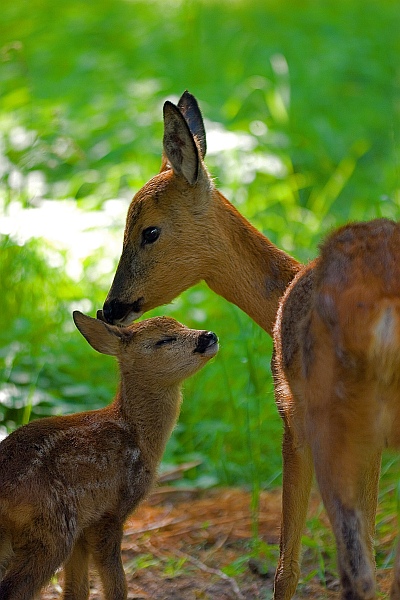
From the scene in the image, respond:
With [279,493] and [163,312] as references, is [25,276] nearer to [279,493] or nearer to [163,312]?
[163,312]

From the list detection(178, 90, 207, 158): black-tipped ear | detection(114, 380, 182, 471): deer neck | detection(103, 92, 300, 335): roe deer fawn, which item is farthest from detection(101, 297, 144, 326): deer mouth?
detection(178, 90, 207, 158): black-tipped ear

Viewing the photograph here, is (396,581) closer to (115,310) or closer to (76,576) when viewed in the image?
(76,576)

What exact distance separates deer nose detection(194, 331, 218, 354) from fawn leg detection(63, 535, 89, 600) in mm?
1117

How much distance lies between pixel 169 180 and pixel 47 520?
1.86 meters

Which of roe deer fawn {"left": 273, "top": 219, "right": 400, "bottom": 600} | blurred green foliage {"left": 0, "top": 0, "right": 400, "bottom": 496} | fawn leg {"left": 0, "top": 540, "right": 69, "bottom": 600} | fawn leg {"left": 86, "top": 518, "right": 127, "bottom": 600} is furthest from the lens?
blurred green foliage {"left": 0, "top": 0, "right": 400, "bottom": 496}

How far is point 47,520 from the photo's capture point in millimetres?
4926

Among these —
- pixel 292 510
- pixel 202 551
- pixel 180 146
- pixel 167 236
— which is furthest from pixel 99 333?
pixel 202 551

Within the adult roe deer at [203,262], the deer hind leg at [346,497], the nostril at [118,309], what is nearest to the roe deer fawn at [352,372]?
the deer hind leg at [346,497]

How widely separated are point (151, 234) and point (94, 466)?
47.9 inches

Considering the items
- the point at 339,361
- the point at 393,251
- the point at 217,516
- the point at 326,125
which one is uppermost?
the point at 326,125

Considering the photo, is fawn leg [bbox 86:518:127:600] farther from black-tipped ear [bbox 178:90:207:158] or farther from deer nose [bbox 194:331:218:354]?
black-tipped ear [bbox 178:90:207:158]

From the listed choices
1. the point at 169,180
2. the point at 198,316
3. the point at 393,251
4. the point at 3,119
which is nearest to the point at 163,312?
the point at 198,316

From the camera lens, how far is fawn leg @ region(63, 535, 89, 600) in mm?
5398

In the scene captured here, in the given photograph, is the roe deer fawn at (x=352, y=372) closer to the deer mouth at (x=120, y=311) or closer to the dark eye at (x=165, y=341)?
the dark eye at (x=165, y=341)
